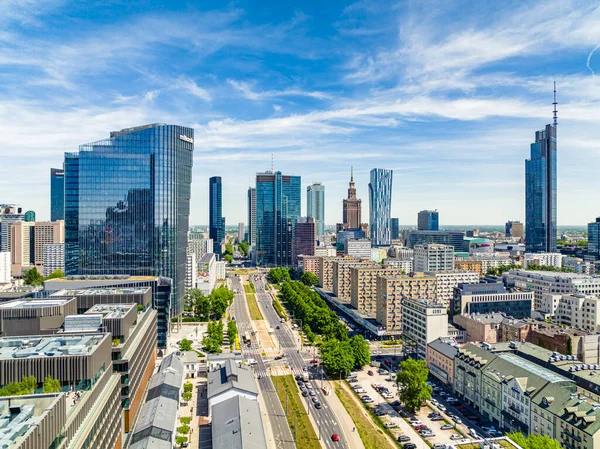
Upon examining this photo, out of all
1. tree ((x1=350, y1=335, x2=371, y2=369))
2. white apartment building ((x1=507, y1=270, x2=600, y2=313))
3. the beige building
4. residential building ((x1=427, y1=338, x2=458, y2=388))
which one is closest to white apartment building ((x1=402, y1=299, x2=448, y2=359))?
residential building ((x1=427, y1=338, x2=458, y2=388))

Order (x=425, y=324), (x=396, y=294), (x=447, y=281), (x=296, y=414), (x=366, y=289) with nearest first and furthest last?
1. (x=296, y=414)
2. (x=425, y=324)
3. (x=396, y=294)
4. (x=366, y=289)
5. (x=447, y=281)

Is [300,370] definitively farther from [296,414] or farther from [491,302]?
[491,302]

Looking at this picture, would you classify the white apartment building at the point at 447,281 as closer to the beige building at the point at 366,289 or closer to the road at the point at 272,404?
the beige building at the point at 366,289

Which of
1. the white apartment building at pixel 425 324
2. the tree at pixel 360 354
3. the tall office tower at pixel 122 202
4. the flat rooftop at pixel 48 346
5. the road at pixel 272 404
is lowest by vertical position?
the road at pixel 272 404

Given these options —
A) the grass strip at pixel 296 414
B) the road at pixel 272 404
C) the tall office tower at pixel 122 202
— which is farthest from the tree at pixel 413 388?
the tall office tower at pixel 122 202

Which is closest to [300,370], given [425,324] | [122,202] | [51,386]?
[425,324]
